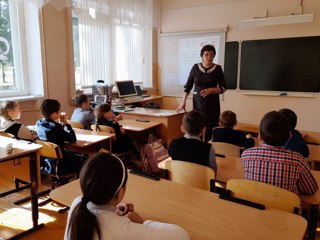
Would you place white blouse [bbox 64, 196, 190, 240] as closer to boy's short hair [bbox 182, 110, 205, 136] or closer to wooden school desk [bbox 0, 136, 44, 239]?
boy's short hair [bbox 182, 110, 205, 136]

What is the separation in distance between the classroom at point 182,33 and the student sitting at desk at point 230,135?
1291 mm

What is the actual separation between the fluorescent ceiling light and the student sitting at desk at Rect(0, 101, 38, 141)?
3814 millimetres

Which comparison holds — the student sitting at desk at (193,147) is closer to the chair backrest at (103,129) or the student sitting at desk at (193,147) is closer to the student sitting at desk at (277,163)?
the student sitting at desk at (277,163)

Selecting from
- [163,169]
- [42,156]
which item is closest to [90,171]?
[163,169]

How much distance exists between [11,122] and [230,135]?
2.13 meters

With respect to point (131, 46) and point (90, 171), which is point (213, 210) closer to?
point (90, 171)

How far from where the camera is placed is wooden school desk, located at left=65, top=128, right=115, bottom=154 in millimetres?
2813

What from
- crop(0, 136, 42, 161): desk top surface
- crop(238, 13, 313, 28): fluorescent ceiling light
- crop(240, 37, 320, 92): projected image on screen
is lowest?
crop(0, 136, 42, 161): desk top surface

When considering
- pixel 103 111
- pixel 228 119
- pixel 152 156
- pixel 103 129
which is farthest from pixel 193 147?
pixel 103 111

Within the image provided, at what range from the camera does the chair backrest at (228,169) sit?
→ 6.34 feet

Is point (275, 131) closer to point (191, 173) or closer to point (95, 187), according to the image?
point (191, 173)

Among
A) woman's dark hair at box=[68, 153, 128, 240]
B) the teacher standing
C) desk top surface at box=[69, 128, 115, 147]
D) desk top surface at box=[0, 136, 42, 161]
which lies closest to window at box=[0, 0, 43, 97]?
desk top surface at box=[69, 128, 115, 147]

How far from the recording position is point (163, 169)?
77.6 inches

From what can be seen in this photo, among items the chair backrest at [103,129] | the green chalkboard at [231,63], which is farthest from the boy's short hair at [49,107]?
the green chalkboard at [231,63]
